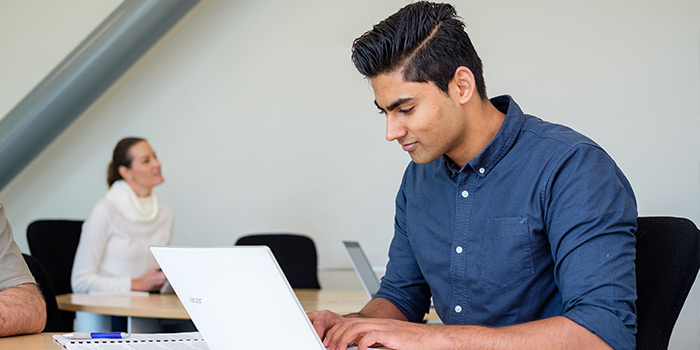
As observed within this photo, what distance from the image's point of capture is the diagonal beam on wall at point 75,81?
4.54 metres

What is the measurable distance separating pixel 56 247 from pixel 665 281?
11.0 feet

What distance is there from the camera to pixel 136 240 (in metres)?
4.15

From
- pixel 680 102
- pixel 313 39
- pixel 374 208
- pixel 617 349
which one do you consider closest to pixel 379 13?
pixel 313 39

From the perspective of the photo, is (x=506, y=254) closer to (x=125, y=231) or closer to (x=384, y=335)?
(x=384, y=335)

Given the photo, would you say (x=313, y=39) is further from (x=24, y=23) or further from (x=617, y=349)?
(x=617, y=349)

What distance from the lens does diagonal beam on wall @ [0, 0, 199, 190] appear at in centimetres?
454

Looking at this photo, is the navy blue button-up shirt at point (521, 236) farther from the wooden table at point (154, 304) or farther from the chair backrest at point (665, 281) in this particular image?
the wooden table at point (154, 304)

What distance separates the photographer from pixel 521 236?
1.58 meters

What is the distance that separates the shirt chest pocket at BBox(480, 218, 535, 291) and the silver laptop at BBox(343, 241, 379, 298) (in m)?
1.50

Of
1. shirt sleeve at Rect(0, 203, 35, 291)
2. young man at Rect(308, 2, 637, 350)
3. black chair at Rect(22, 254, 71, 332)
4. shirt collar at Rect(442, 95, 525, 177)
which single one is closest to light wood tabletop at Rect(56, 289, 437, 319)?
black chair at Rect(22, 254, 71, 332)

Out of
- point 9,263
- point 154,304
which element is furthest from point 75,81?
point 9,263

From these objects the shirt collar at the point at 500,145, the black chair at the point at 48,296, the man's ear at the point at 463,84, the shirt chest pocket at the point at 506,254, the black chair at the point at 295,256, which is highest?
the man's ear at the point at 463,84

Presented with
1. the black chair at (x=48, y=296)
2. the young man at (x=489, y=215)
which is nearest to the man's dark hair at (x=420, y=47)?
the young man at (x=489, y=215)

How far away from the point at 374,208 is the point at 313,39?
1.16 m
